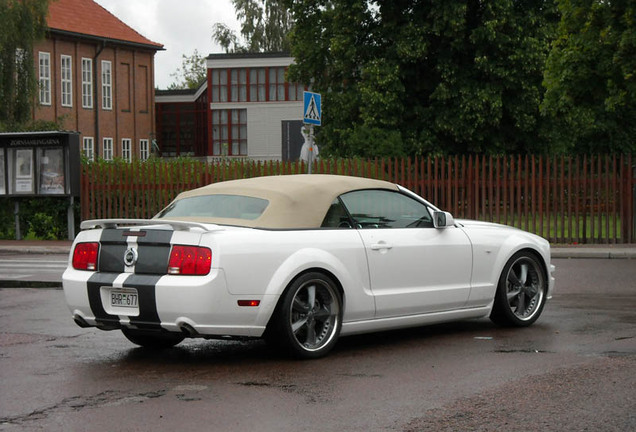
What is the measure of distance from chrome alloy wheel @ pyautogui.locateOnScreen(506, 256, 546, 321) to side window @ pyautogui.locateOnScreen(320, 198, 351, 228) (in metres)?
1.91

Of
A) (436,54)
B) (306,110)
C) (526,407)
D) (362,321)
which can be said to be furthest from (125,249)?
(436,54)

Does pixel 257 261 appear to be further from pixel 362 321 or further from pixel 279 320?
pixel 362 321

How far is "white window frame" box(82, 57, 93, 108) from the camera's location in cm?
6078

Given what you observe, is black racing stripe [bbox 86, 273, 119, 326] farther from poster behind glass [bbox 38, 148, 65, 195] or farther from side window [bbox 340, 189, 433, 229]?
poster behind glass [bbox 38, 148, 65, 195]

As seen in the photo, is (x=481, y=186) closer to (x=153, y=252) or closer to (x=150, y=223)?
(x=150, y=223)

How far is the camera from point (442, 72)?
36625 millimetres

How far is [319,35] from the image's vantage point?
132 ft

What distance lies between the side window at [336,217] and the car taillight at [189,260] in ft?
4.18

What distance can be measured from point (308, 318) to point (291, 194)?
106 centimetres

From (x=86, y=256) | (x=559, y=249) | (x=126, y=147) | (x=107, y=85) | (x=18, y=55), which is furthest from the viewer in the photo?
(x=126, y=147)

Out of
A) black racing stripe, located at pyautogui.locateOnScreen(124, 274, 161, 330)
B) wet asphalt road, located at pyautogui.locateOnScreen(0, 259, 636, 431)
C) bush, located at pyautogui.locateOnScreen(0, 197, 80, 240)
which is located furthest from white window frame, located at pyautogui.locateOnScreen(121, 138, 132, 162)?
black racing stripe, located at pyautogui.locateOnScreen(124, 274, 161, 330)

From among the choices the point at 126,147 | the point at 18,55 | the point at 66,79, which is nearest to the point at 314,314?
the point at 18,55

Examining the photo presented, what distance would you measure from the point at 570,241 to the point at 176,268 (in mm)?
17971

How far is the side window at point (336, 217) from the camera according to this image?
8.62 m
